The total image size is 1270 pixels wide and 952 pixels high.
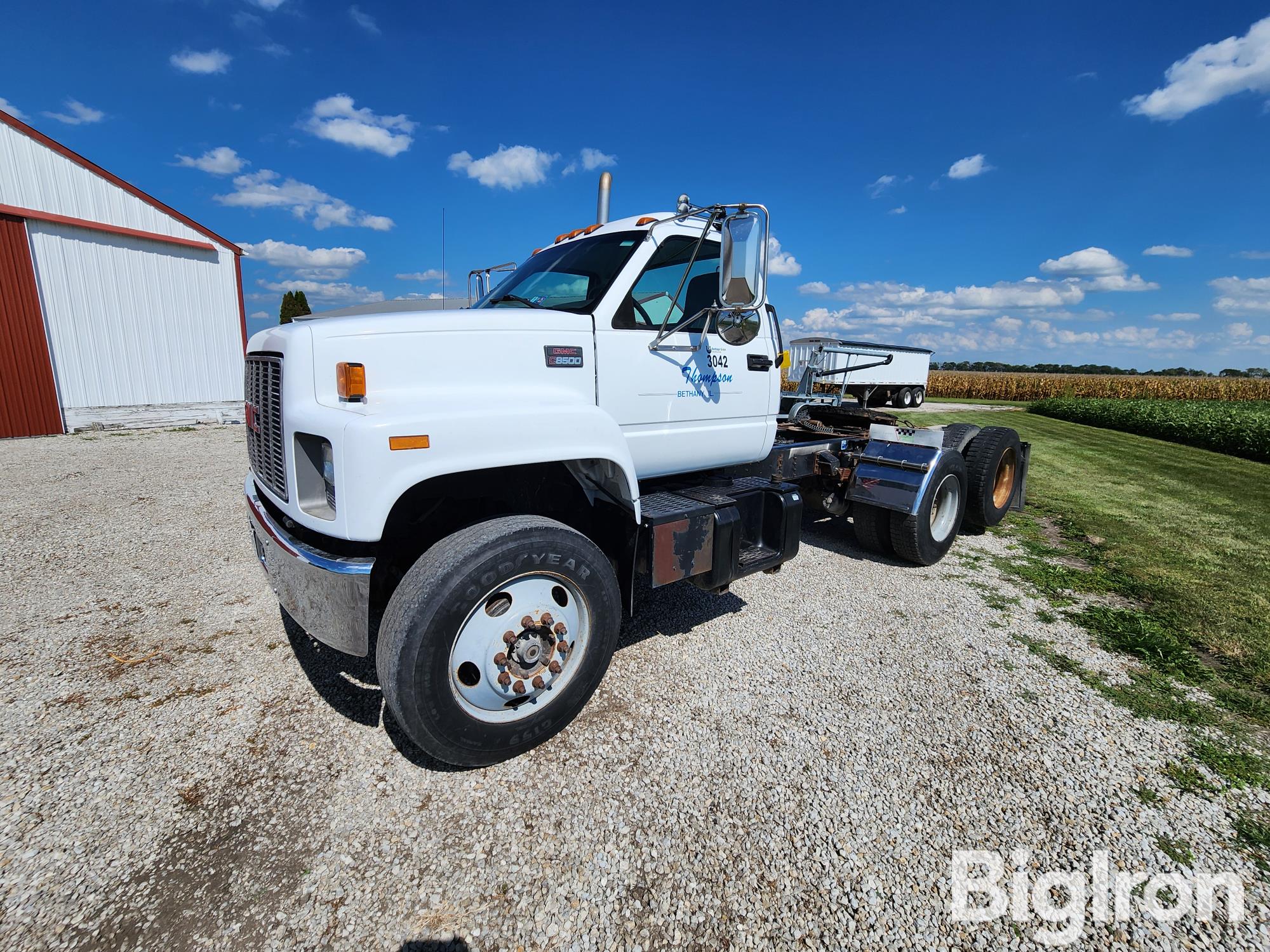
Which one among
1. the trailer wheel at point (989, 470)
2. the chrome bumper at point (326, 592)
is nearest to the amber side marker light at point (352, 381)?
the chrome bumper at point (326, 592)

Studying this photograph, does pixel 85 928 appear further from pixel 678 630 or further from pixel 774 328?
pixel 774 328

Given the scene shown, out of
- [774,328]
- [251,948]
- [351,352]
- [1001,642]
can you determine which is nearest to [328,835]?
Answer: [251,948]

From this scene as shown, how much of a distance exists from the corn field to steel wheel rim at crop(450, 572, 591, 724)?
1491 inches

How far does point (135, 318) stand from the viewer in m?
12.7

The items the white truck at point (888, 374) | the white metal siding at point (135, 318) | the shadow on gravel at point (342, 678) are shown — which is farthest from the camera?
the white truck at point (888, 374)

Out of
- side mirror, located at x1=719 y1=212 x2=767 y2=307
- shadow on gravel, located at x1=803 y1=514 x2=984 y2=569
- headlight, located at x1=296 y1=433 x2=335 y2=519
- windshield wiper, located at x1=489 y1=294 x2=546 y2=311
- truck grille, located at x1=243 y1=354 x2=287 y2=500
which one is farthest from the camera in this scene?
shadow on gravel, located at x1=803 y1=514 x2=984 y2=569

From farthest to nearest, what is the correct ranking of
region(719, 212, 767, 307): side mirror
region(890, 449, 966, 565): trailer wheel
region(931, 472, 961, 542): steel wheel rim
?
region(931, 472, 961, 542): steel wheel rim < region(890, 449, 966, 565): trailer wheel < region(719, 212, 767, 307): side mirror

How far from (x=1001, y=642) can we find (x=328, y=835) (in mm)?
4080

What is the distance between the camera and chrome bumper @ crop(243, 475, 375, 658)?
7.64 feet

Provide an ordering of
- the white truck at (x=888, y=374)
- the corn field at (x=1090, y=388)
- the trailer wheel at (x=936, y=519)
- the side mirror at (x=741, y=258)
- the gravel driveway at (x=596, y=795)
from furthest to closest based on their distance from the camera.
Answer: the corn field at (x=1090, y=388) → the white truck at (x=888, y=374) → the trailer wheel at (x=936, y=519) → the side mirror at (x=741, y=258) → the gravel driveway at (x=596, y=795)

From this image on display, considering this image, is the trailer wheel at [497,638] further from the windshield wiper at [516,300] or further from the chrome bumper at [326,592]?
the windshield wiper at [516,300]

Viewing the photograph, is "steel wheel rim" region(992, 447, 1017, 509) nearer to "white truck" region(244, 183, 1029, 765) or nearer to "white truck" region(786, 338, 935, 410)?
"white truck" region(244, 183, 1029, 765)

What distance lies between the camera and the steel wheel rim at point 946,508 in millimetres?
5531

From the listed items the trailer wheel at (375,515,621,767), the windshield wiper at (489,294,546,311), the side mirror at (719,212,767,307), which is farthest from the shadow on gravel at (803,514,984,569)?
the windshield wiper at (489,294,546,311)
